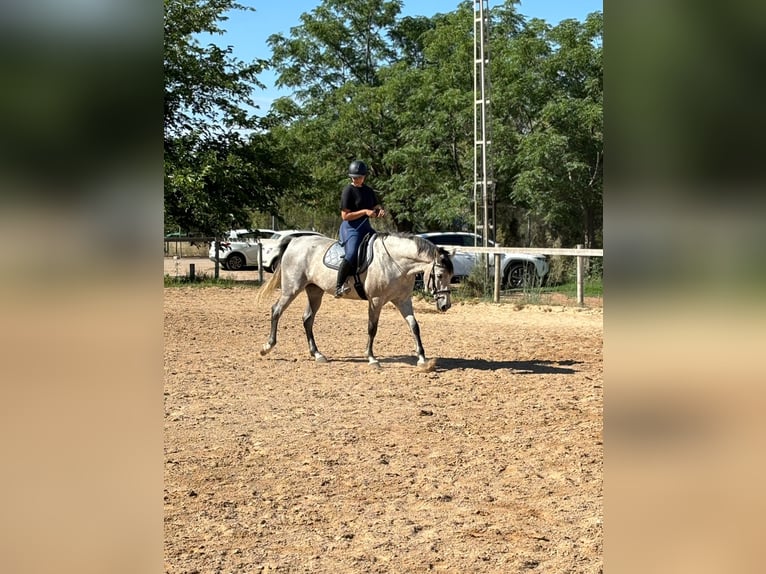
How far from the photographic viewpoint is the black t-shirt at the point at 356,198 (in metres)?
8.84

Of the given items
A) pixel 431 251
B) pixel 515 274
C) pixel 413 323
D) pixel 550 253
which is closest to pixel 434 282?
pixel 431 251

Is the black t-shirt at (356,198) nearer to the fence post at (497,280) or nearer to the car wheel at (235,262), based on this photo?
the fence post at (497,280)

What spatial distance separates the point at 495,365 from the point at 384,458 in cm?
400

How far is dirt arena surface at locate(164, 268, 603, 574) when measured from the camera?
386 cm

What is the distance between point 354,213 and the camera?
8852 millimetres

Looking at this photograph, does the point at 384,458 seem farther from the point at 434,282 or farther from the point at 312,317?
the point at 312,317

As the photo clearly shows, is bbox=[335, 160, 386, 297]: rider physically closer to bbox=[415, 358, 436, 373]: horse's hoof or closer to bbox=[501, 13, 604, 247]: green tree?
bbox=[415, 358, 436, 373]: horse's hoof

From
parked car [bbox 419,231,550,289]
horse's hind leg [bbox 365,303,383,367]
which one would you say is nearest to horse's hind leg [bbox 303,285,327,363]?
horse's hind leg [bbox 365,303,383,367]

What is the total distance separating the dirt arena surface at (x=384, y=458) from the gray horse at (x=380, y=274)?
55 centimetres

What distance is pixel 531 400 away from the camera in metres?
7.35

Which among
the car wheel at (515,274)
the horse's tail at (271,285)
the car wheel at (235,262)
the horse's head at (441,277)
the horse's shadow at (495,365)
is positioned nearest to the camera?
the horse's head at (441,277)

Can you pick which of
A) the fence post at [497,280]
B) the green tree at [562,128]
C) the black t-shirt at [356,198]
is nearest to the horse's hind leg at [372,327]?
the black t-shirt at [356,198]
